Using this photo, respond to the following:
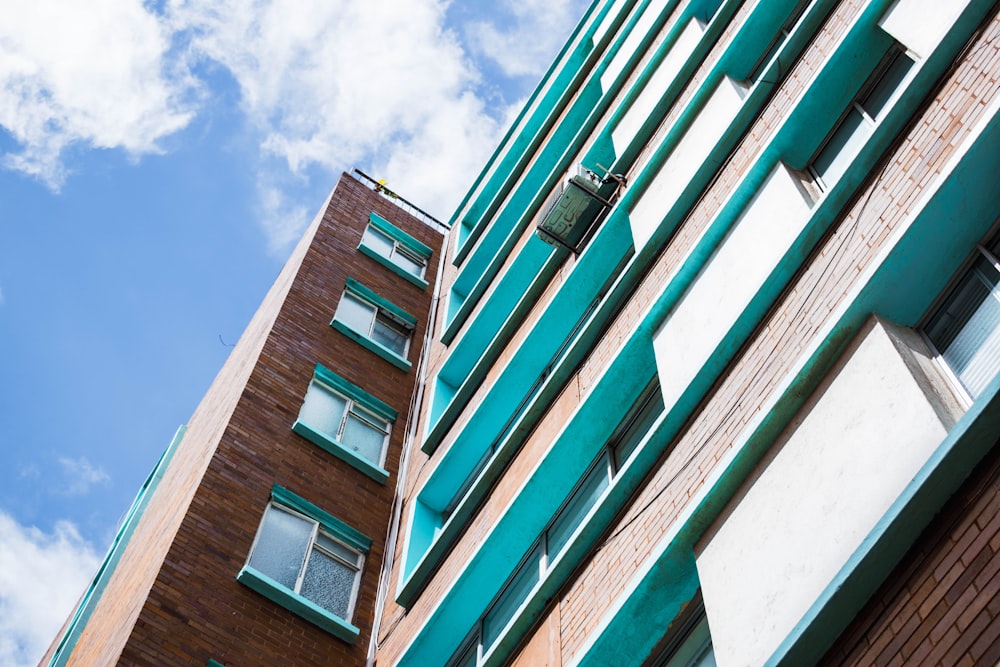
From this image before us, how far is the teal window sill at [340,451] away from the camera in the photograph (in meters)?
14.0

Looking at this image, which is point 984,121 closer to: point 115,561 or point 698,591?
point 698,591

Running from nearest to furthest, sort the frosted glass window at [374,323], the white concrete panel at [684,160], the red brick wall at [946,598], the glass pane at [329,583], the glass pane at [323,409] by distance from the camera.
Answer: the red brick wall at [946,598] < the white concrete panel at [684,160] < the glass pane at [329,583] < the glass pane at [323,409] < the frosted glass window at [374,323]

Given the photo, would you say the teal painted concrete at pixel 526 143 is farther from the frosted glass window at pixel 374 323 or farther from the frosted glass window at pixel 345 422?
the frosted glass window at pixel 345 422

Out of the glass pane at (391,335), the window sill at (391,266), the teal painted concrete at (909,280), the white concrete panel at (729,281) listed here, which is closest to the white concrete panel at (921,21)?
the white concrete panel at (729,281)

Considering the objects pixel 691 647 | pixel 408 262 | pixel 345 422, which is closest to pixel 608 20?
pixel 408 262

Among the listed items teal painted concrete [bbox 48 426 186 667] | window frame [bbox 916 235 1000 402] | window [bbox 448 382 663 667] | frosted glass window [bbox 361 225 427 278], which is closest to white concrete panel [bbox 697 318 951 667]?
window frame [bbox 916 235 1000 402]

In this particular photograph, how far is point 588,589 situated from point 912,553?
3.80m

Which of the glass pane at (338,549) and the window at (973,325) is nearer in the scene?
the window at (973,325)

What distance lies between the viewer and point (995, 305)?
5812 mm

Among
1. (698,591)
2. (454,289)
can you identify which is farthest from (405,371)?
(698,591)

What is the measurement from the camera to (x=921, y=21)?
782 cm

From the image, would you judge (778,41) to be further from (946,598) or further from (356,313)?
Answer: (356,313)

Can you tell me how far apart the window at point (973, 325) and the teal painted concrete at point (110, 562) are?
12402 mm

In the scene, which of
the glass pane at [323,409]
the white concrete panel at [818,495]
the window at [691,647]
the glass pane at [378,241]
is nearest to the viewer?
the white concrete panel at [818,495]
